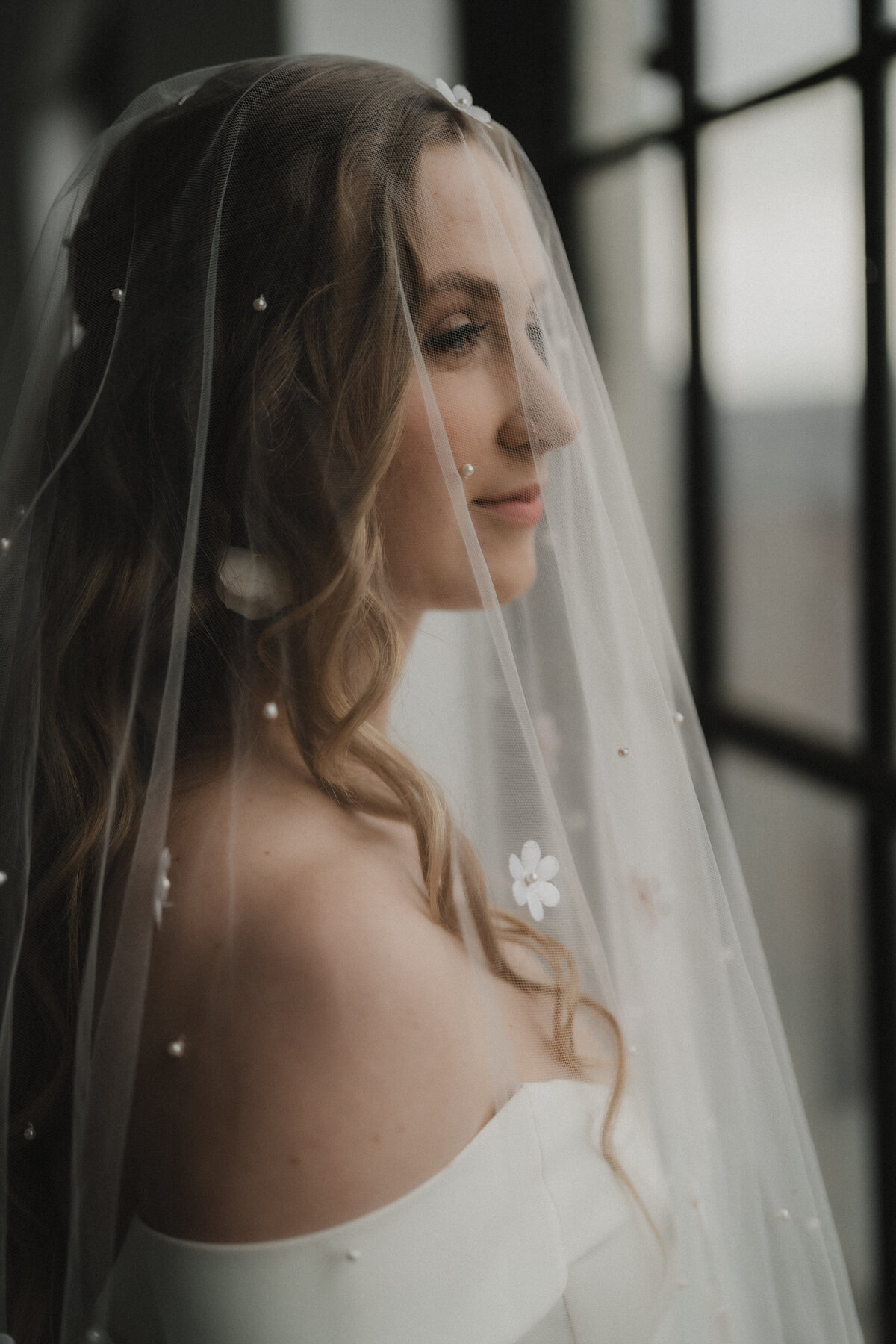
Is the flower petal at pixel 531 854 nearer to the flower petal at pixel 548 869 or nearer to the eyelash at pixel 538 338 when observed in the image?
the flower petal at pixel 548 869

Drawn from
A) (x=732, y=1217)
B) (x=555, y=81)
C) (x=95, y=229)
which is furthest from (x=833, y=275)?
(x=732, y=1217)

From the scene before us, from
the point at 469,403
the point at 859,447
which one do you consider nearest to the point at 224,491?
the point at 469,403

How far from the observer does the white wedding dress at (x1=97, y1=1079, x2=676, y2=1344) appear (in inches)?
24.4

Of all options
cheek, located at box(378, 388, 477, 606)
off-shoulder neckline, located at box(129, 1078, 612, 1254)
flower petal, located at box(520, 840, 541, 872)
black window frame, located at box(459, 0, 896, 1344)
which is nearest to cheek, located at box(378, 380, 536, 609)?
cheek, located at box(378, 388, 477, 606)

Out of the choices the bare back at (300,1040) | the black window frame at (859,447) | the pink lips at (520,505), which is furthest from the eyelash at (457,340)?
the black window frame at (859,447)

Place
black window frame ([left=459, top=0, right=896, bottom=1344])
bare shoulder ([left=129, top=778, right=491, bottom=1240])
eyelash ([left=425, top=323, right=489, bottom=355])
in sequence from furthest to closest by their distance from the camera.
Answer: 1. black window frame ([left=459, top=0, right=896, bottom=1344])
2. eyelash ([left=425, top=323, right=489, bottom=355])
3. bare shoulder ([left=129, top=778, right=491, bottom=1240])

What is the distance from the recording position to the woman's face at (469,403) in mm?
708

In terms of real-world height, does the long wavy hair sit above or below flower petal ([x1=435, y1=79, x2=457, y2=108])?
below

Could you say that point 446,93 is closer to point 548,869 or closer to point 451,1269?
point 548,869

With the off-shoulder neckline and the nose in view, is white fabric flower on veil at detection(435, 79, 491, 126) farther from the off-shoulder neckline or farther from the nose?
the off-shoulder neckline

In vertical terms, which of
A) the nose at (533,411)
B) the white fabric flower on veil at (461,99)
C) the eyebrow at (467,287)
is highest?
the white fabric flower on veil at (461,99)

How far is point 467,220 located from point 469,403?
13cm

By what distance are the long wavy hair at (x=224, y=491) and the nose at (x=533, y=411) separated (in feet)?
0.29

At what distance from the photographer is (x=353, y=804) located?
709 mm
